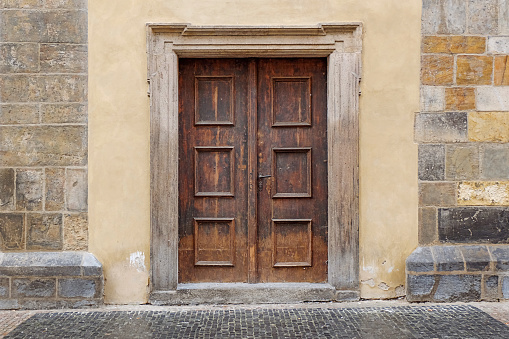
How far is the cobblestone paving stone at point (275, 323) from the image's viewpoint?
13.0 ft

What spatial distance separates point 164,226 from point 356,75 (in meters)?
2.36

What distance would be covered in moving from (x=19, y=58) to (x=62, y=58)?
16.0 inches

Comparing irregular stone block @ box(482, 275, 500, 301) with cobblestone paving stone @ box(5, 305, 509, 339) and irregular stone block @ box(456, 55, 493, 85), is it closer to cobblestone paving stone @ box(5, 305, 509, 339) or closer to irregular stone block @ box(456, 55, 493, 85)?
cobblestone paving stone @ box(5, 305, 509, 339)

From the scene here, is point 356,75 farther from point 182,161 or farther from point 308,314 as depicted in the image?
point 308,314

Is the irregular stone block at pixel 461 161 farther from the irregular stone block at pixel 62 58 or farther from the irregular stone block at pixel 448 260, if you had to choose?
the irregular stone block at pixel 62 58

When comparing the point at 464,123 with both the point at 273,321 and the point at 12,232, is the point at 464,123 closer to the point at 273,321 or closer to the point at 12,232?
the point at 273,321

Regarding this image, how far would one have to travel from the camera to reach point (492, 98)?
4.75 meters

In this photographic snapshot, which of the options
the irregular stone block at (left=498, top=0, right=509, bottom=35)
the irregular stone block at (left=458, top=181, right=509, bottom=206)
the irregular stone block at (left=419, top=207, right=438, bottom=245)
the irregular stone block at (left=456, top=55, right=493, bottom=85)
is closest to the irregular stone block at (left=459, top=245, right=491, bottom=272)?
the irregular stone block at (left=419, top=207, right=438, bottom=245)

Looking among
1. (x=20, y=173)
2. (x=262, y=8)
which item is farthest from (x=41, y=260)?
(x=262, y=8)

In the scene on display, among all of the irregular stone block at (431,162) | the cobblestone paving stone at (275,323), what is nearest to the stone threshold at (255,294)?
the cobblestone paving stone at (275,323)

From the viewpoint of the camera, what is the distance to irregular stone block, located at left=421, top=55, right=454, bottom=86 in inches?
186

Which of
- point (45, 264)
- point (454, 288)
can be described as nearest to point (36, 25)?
point (45, 264)

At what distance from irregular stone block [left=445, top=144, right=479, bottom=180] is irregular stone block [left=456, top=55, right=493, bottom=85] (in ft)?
2.06

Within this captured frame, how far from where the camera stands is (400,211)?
15.6 feet
